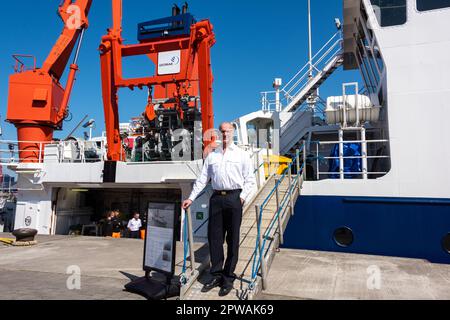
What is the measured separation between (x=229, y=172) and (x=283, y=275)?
7.49 feet

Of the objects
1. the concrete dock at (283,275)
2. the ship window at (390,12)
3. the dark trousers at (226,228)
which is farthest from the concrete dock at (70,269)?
the ship window at (390,12)

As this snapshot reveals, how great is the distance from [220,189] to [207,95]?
24.3 ft

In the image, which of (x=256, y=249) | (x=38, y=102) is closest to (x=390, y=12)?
(x=256, y=249)

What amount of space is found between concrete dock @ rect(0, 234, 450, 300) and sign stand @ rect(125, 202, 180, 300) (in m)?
0.22

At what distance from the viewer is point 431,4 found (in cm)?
684

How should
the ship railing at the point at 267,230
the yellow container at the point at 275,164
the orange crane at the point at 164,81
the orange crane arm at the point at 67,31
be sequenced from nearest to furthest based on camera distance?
the ship railing at the point at 267,230 < the yellow container at the point at 275,164 < the orange crane at the point at 164,81 < the orange crane arm at the point at 67,31

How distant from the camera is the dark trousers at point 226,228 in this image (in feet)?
13.1

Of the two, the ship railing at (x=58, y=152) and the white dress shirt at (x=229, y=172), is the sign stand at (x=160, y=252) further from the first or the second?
the ship railing at (x=58, y=152)

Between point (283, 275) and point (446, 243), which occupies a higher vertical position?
point (446, 243)

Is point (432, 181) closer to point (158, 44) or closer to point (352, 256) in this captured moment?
point (352, 256)

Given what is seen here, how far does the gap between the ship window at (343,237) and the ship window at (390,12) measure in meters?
4.40

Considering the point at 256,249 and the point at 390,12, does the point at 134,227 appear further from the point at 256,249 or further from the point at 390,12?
the point at 390,12
